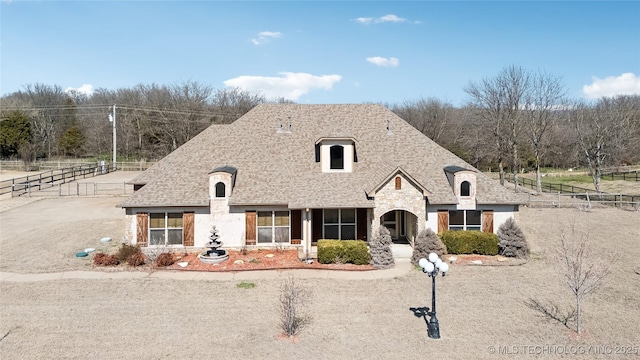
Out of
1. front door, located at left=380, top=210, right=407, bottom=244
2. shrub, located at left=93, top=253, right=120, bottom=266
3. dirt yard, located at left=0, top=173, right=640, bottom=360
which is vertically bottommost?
dirt yard, located at left=0, top=173, right=640, bottom=360

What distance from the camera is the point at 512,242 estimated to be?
19.2 m

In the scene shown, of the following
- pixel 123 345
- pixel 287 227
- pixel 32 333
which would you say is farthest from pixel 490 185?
pixel 32 333

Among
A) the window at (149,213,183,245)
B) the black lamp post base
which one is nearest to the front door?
the black lamp post base

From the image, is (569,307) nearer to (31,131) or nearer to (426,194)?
(426,194)

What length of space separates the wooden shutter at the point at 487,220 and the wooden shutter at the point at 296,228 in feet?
33.3

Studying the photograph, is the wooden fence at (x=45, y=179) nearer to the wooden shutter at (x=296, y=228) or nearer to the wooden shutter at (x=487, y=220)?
the wooden shutter at (x=296, y=228)

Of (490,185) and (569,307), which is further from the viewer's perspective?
(490,185)

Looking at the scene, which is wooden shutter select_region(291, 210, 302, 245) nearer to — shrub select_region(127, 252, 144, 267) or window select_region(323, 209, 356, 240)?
window select_region(323, 209, 356, 240)

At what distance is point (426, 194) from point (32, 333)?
1652 cm

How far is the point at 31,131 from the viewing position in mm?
68875

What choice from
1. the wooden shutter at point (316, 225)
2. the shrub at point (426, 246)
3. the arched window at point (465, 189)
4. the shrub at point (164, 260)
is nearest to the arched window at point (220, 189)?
the shrub at point (164, 260)

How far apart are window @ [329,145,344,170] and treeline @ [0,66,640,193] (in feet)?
107

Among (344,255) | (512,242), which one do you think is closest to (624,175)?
(512,242)

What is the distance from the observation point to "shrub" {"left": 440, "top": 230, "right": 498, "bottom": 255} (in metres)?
19.6
